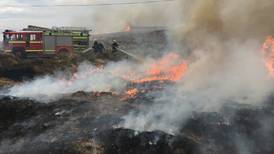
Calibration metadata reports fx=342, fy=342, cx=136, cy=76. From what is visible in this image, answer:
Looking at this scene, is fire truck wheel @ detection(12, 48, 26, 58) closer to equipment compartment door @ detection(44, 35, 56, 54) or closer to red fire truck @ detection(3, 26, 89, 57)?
red fire truck @ detection(3, 26, 89, 57)

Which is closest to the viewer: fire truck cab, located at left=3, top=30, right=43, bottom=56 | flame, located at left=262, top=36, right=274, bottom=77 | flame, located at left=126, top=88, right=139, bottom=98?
flame, located at left=126, top=88, right=139, bottom=98

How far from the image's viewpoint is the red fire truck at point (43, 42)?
29.2 meters

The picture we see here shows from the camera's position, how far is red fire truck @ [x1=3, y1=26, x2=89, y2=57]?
1148 inches

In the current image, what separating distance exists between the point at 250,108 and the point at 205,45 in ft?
29.3

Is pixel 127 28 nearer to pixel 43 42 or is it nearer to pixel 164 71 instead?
pixel 43 42

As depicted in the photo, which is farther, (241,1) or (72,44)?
(72,44)

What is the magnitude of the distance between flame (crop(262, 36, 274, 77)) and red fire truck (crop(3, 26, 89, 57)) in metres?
16.9

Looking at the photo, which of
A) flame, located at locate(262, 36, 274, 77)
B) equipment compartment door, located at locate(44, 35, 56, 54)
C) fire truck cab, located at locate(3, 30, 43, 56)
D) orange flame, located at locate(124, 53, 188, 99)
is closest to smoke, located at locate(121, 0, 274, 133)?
flame, located at locate(262, 36, 274, 77)

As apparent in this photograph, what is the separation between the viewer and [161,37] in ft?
136

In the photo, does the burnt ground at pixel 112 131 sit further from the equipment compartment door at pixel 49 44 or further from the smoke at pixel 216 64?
the equipment compartment door at pixel 49 44

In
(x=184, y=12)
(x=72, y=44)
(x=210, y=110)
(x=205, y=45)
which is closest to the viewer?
(x=210, y=110)

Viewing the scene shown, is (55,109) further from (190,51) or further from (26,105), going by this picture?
(190,51)

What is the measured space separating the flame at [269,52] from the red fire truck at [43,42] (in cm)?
1692

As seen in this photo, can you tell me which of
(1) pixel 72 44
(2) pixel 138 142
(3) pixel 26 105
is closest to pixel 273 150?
(2) pixel 138 142
